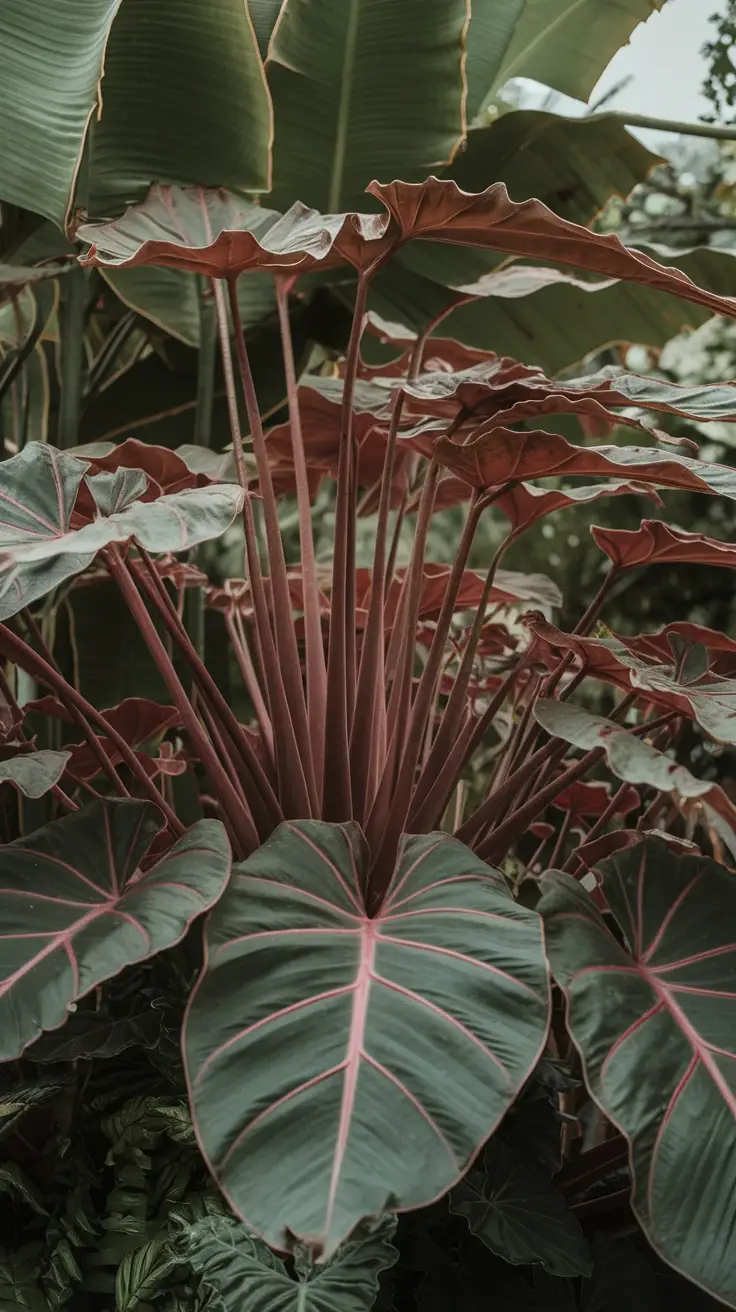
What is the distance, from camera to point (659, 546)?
979 millimetres

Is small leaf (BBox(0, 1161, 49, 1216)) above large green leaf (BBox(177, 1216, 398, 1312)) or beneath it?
beneath

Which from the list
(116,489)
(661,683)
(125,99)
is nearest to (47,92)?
(125,99)

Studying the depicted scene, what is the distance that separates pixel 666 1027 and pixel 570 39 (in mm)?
1587

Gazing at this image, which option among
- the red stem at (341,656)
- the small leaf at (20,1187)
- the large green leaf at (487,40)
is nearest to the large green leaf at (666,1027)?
the red stem at (341,656)

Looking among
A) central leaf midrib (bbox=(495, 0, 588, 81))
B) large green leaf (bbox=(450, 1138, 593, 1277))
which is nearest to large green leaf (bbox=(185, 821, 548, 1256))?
large green leaf (bbox=(450, 1138, 593, 1277))

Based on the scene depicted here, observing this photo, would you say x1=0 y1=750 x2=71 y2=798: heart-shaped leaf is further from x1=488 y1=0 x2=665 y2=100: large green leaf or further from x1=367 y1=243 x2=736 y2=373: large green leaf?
x1=488 y1=0 x2=665 y2=100: large green leaf

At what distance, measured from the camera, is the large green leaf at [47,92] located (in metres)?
1.18

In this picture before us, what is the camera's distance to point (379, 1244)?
0.75 metres

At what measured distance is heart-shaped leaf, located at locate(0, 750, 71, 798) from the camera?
0.84 metres

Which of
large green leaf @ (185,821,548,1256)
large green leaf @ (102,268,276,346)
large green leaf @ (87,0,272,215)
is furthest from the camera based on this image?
large green leaf @ (102,268,276,346)

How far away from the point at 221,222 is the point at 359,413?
26 centimetres

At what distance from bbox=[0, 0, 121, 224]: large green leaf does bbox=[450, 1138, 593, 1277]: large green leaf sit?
1.06 m

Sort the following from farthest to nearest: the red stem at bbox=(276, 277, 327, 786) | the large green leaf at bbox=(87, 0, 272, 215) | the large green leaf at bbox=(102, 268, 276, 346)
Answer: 1. the large green leaf at bbox=(102, 268, 276, 346)
2. the large green leaf at bbox=(87, 0, 272, 215)
3. the red stem at bbox=(276, 277, 327, 786)

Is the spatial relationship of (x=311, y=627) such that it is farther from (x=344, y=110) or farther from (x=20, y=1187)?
(x=344, y=110)
